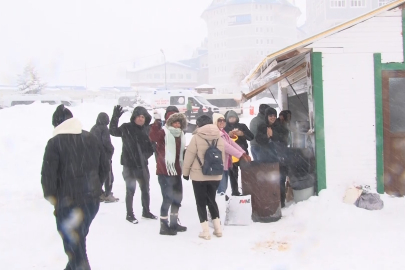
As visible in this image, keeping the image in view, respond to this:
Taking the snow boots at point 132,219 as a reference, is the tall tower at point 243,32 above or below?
above

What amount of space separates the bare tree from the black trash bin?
5249cm

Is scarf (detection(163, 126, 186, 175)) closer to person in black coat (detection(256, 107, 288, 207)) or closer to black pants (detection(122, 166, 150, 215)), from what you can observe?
black pants (detection(122, 166, 150, 215))

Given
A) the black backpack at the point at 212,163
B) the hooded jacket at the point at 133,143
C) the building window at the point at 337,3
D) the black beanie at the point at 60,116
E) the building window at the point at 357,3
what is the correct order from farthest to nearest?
the building window at the point at 357,3, the building window at the point at 337,3, the hooded jacket at the point at 133,143, the black backpack at the point at 212,163, the black beanie at the point at 60,116

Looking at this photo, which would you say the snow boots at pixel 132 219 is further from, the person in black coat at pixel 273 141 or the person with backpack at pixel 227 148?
the person in black coat at pixel 273 141

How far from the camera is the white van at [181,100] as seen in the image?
2806 centimetres

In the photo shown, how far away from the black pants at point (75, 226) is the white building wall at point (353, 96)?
452 cm

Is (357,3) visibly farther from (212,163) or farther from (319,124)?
(212,163)

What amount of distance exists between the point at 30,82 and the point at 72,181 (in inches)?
2170

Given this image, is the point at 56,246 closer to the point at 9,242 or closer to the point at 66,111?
the point at 9,242

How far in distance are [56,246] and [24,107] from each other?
13.0 metres

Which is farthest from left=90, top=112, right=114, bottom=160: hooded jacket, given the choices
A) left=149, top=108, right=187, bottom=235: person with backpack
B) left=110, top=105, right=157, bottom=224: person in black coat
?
left=149, top=108, right=187, bottom=235: person with backpack

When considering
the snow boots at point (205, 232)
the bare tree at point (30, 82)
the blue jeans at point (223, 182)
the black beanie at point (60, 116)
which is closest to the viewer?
the black beanie at point (60, 116)

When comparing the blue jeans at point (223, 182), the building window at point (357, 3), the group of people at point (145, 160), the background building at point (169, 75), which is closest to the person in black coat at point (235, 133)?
the group of people at point (145, 160)

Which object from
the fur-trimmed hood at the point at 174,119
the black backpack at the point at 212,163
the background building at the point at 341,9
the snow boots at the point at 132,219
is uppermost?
the background building at the point at 341,9
